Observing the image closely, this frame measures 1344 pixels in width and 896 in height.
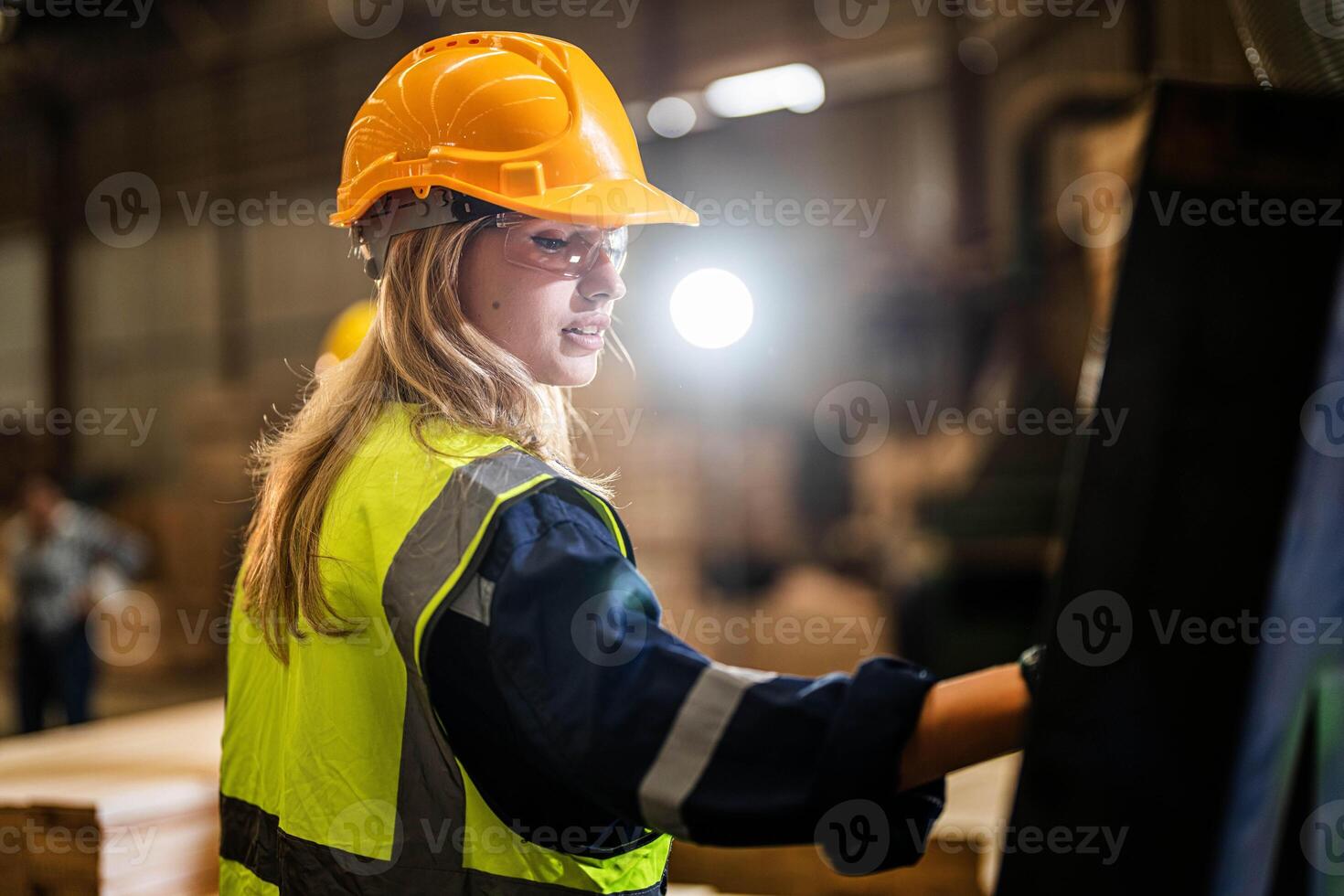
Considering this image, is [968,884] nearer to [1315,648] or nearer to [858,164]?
[1315,648]

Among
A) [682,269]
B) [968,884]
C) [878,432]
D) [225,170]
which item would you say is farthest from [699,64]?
[968,884]

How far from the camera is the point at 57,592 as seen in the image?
8.21 meters

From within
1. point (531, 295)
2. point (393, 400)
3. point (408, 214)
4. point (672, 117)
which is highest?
point (672, 117)

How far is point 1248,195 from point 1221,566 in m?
0.37

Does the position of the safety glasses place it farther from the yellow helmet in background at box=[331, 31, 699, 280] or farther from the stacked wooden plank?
the stacked wooden plank

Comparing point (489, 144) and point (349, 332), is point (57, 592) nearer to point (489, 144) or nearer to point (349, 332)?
point (349, 332)

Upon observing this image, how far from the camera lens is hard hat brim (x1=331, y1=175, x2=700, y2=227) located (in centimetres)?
151

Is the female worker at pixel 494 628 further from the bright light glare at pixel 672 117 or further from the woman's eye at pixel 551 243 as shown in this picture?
the bright light glare at pixel 672 117

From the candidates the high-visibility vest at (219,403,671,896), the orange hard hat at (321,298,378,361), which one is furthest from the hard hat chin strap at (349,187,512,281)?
the orange hard hat at (321,298,378,361)

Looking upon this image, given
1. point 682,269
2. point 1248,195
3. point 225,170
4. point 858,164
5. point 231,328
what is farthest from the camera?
point 231,328

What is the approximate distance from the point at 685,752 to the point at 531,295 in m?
0.75

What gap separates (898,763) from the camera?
1.07 m

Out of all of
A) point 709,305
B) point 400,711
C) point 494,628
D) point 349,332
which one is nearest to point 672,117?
point 709,305

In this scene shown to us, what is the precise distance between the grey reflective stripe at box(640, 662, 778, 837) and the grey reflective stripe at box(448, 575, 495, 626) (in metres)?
0.25
